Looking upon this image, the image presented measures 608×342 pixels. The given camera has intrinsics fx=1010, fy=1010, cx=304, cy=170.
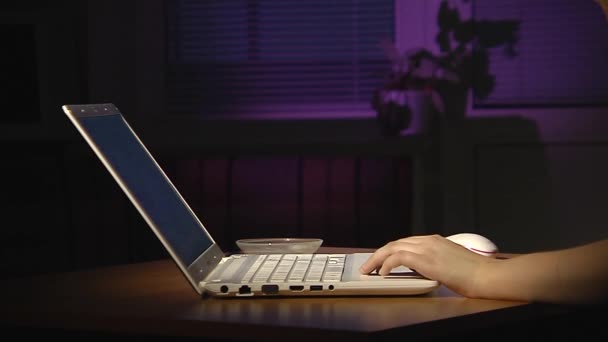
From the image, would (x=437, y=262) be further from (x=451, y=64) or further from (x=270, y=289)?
(x=451, y=64)

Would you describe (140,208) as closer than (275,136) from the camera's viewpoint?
Yes

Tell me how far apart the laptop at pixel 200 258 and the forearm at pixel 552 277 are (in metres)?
0.07

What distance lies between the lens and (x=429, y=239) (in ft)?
4.26

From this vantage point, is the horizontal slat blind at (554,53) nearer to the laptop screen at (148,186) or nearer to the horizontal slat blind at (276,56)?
the horizontal slat blind at (276,56)

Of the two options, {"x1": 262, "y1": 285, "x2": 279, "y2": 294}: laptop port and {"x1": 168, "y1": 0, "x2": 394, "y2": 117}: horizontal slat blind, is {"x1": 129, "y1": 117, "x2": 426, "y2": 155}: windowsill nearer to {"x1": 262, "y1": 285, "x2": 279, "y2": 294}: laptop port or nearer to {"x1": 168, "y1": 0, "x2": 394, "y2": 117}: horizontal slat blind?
{"x1": 168, "y1": 0, "x2": 394, "y2": 117}: horizontal slat blind

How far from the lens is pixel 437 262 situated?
1.23 metres

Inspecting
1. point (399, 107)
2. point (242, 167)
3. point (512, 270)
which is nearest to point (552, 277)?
point (512, 270)

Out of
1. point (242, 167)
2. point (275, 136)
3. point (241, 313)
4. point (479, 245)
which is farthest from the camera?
point (275, 136)

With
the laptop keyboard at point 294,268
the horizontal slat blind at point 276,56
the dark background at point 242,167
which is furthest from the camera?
the horizontal slat blind at point 276,56

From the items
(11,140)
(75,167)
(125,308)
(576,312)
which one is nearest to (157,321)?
(125,308)

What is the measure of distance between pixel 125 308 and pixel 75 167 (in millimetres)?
2026

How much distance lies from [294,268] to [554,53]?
2314 millimetres

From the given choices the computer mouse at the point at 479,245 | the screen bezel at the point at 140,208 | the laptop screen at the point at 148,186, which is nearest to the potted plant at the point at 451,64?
the computer mouse at the point at 479,245

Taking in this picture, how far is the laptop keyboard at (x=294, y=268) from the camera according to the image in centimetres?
124
